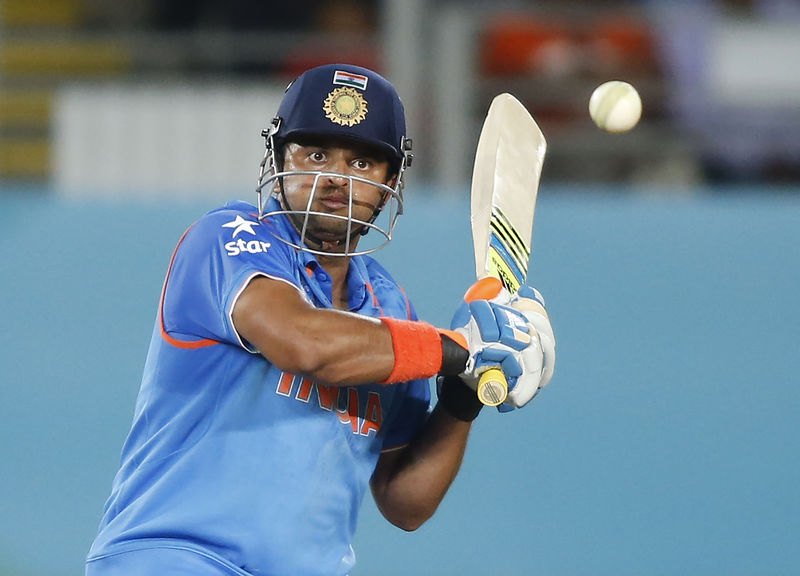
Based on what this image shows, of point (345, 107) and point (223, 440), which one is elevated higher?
point (345, 107)

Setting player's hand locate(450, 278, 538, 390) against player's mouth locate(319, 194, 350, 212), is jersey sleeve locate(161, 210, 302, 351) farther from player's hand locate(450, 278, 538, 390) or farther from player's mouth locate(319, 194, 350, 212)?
player's hand locate(450, 278, 538, 390)

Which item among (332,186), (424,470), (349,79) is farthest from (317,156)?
(424,470)

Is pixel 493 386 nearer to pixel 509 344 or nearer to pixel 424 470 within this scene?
pixel 509 344

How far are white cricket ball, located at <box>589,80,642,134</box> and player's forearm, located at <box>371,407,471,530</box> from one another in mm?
854

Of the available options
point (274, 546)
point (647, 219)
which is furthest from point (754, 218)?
point (274, 546)

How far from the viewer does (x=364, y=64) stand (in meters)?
5.88

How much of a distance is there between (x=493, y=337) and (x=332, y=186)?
0.52 metres

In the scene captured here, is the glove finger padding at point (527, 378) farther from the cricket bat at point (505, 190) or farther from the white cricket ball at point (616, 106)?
the white cricket ball at point (616, 106)

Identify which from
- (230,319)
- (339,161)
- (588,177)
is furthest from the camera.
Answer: (588,177)

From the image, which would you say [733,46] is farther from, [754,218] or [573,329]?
[573,329]

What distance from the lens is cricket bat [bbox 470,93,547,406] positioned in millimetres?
2975

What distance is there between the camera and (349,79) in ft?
9.12

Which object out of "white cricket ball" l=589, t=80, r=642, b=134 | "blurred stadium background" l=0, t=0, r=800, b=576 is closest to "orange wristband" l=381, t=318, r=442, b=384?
"white cricket ball" l=589, t=80, r=642, b=134

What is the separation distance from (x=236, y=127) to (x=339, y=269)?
118 inches
